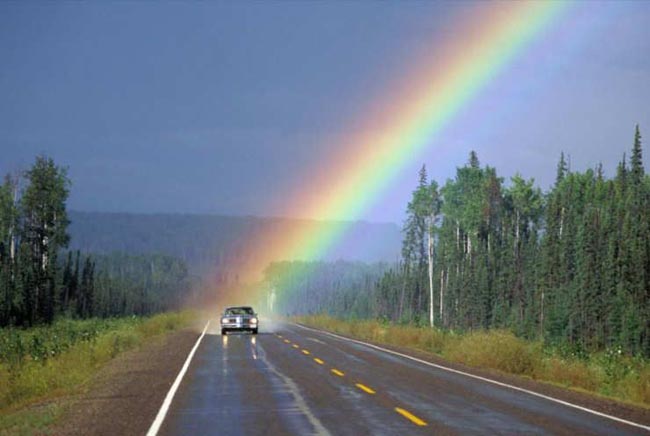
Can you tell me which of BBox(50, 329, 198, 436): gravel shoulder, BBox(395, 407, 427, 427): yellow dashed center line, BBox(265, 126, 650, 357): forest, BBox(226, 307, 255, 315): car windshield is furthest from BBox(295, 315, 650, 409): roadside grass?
BBox(265, 126, 650, 357): forest

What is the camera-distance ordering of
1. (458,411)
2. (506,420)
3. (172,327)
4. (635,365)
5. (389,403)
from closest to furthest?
(506,420), (458,411), (389,403), (635,365), (172,327)

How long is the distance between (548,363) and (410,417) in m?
12.1

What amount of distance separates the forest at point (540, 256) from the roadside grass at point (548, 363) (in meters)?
32.2

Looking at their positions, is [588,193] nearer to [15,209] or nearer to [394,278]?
[394,278]

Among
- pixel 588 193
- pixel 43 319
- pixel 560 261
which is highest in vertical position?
pixel 588 193

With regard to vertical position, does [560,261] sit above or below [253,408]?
above

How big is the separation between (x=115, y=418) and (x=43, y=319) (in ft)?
249

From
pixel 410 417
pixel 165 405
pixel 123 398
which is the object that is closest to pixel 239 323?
pixel 123 398

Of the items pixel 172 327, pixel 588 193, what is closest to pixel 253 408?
pixel 172 327

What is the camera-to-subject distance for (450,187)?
10125 cm

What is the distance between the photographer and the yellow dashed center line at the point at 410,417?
536 inches

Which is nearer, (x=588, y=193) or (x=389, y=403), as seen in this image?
(x=389, y=403)

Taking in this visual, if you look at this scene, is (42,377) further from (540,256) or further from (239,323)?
(540,256)

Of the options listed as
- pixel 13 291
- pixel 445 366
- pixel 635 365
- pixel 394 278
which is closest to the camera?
pixel 635 365
